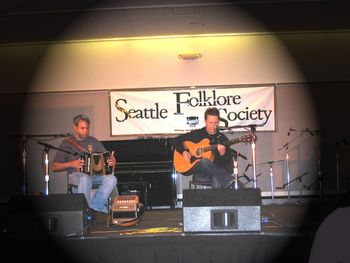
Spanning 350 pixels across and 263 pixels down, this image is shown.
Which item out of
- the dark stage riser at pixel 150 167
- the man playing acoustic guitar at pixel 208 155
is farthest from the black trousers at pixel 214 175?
the dark stage riser at pixel 150 167

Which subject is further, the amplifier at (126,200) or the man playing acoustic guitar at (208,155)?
the man playing acoustic guitar at (208,155)

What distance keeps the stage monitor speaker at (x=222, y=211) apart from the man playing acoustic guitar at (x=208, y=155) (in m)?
2.29

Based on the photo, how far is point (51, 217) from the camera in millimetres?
4105

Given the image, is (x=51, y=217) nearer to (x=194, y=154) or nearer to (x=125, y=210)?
(x=125, y=210)

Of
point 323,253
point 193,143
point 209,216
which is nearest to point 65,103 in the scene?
point 193,143

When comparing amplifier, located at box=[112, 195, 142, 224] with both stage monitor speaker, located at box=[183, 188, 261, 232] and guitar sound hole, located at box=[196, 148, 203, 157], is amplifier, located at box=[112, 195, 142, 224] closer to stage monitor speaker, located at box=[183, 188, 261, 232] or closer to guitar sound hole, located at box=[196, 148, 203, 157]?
stage monitor speaker, located at box=[183, 188, 261, 232]

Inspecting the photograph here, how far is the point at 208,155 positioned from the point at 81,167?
1825 millimetres

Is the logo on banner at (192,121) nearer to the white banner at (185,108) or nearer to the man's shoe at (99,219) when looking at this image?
the white banner at (185,108)

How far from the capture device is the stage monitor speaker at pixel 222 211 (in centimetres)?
397

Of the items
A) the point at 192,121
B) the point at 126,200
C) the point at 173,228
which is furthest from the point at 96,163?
the point at 192,121

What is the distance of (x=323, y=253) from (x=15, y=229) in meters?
3.13

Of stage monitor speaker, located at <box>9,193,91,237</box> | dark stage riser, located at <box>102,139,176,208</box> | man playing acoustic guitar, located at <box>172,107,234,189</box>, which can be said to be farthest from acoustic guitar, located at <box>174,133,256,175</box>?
stage monitor speaker, located at <box>9,193,91,237</box>

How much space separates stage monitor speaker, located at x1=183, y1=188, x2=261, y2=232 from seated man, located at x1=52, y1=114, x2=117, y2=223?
1861mm

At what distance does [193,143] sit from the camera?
6867 millimetres
